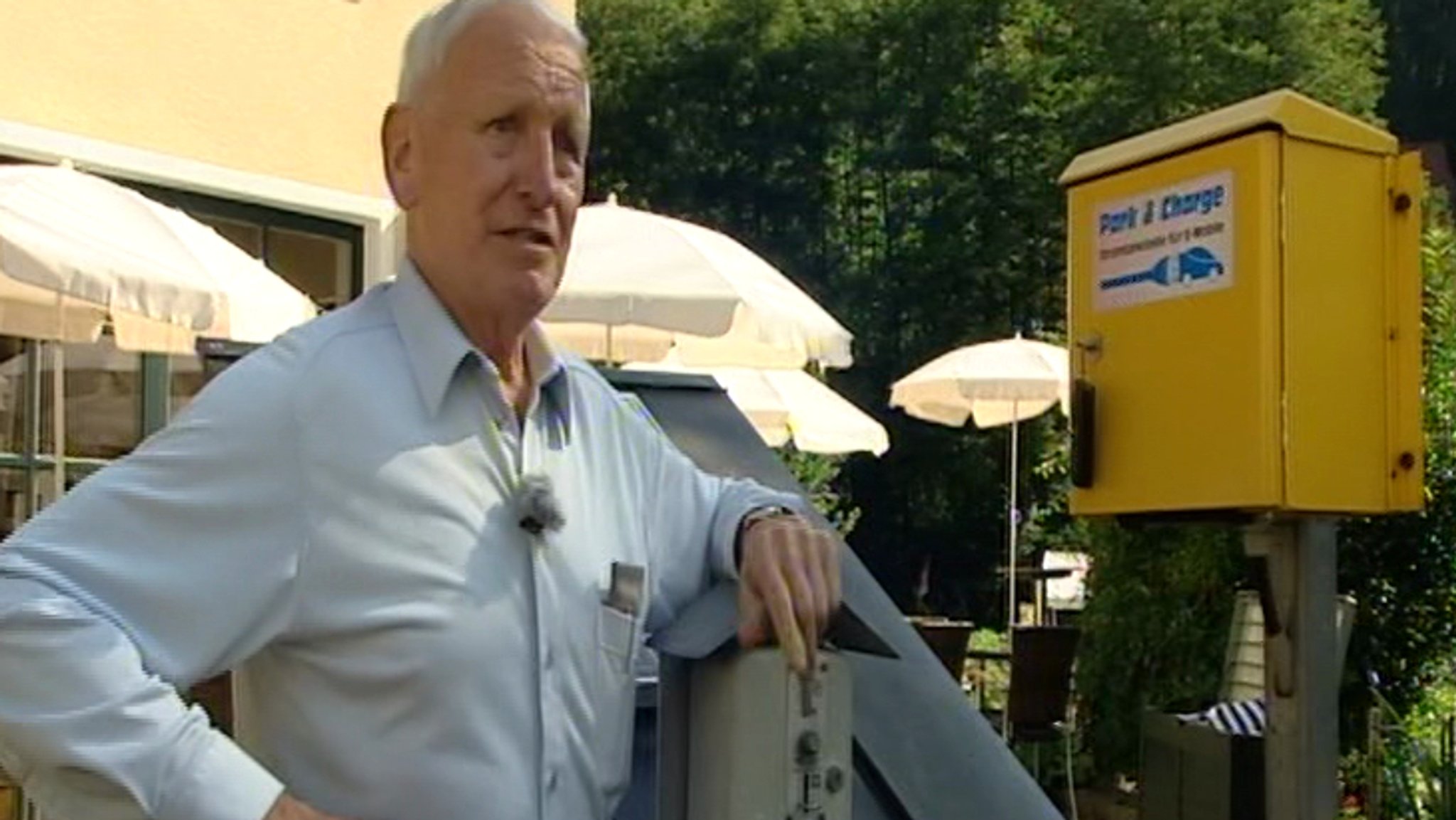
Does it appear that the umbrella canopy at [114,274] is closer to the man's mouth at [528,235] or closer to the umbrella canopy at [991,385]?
the man's mouth at [528,235]

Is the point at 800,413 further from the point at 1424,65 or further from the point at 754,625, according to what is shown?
the point at 1424,65

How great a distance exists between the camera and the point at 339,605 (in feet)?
4.54

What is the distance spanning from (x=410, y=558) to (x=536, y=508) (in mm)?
111

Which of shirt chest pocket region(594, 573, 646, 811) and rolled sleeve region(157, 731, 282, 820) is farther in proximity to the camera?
shirt chest pocket region(594, 573, 646, 811)

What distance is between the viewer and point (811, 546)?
1.48 m

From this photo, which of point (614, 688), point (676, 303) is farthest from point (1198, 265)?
point (676, 303)

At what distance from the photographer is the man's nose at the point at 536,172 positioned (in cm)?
147

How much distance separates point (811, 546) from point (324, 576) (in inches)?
14.5

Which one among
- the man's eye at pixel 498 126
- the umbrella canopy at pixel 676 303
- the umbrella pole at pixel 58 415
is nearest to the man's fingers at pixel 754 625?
the man's eye at pixel 498 126

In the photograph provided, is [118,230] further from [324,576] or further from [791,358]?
[324,576]

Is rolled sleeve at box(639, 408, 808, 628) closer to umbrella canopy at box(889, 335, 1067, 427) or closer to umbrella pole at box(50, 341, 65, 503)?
umbrella pole at box(50, 341, 65, 503)

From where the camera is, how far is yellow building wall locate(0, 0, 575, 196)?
683 cm

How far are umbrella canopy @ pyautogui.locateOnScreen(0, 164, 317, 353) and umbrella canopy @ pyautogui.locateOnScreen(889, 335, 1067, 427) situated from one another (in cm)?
694

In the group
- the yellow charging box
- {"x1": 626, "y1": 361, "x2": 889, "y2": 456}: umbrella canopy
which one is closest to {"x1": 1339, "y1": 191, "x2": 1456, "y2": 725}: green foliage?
the yellow charging box
